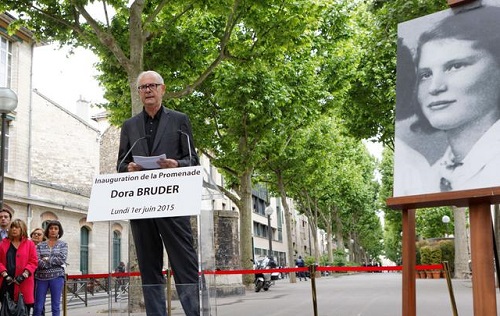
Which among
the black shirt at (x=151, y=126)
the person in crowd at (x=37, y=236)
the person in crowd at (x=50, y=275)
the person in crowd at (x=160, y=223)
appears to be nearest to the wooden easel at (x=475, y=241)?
the person in crowd at (x=160, y=223)

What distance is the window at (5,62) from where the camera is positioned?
2430cm

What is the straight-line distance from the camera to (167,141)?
14.8 ft

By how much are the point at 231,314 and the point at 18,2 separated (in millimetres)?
8569

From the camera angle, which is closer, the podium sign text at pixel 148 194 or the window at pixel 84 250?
the podium sign text at pixel 148 194

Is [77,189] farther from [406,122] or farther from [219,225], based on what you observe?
[406,122]

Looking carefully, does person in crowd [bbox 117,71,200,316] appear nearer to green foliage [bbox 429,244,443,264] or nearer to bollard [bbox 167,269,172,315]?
bollard [bbox 167,269,172,315]

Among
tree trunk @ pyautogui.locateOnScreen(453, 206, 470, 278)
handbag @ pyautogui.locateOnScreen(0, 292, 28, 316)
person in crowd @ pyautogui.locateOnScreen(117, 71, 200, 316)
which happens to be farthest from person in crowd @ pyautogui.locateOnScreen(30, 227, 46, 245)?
tree trunk @ pyautogui.locateOnScreen(453, 206, 470, 278)

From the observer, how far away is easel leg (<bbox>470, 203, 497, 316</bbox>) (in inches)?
151

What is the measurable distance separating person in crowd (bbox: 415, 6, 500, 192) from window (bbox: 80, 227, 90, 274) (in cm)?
2794

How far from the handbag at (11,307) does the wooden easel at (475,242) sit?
5.51 m

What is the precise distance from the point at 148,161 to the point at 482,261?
2554 mm

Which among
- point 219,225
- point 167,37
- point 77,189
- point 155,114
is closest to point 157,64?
point 167,37

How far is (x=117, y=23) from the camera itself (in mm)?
15492

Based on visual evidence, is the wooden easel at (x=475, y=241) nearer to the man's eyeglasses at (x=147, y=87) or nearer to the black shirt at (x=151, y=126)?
the black shirt at (x=151, y=126)
